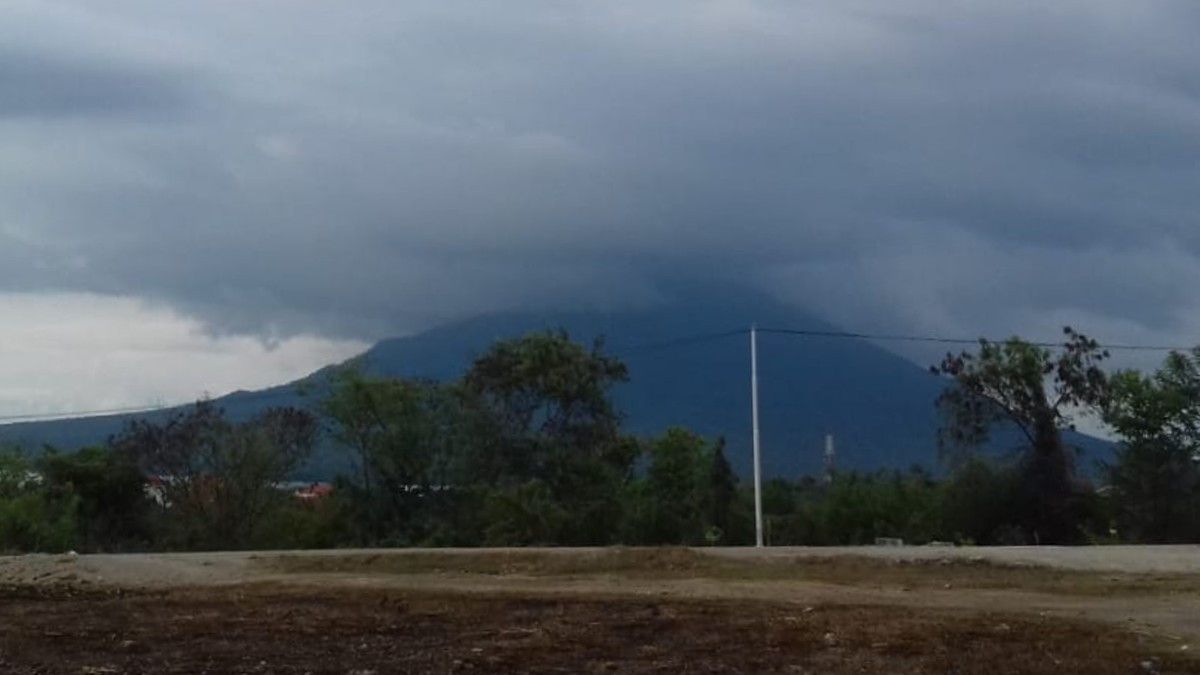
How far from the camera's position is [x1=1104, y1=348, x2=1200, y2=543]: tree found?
1724 inches

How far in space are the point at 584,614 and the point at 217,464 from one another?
31.8 meters

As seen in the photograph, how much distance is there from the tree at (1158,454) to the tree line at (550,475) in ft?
0.20

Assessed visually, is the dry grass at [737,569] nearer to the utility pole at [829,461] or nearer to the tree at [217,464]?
the tree at [217,464]

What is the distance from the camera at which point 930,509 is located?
158 feet

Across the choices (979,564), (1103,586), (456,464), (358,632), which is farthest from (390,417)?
(358,632)

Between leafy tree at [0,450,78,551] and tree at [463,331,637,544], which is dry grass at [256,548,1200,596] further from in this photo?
tree at [463,331,637,544]

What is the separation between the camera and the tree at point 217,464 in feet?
155

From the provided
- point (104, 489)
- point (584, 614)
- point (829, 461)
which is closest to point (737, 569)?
point (584, 614)

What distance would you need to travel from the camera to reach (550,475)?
50.4 m

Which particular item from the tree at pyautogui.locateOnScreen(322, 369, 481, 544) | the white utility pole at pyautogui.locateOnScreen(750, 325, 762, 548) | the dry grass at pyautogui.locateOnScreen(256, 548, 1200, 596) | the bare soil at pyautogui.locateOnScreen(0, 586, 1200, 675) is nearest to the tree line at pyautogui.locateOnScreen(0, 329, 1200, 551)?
the tree at pyautogui.locateOnScreen(322, 369, 481, 544)

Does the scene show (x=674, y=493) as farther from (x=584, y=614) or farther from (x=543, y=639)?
(x=543, y=639)

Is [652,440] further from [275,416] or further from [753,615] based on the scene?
[753,615]

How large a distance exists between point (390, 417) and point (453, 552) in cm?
2087

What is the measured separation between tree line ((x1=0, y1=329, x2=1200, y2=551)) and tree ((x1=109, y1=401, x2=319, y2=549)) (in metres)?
0.07
